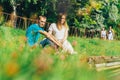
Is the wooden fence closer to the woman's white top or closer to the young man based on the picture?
the woman's white top

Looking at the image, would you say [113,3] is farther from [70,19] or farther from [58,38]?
[58,38]

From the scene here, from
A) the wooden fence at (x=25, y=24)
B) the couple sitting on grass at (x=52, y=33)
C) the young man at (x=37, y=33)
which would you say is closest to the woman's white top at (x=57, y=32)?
the couple sitting on grass at (x=52, y=33)

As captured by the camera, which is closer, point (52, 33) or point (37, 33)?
point (37, 33)

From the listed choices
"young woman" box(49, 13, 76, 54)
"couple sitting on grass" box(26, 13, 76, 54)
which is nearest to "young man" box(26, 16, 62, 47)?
"couple sitting on grass" box(26, 13, 76, 54)

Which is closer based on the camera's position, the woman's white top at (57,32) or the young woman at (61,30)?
the young woman at (61,30)

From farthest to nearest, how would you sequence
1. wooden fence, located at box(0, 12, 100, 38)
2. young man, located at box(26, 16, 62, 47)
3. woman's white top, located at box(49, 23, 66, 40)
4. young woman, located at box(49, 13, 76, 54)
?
wooden fence, located at box(0, 12, 100, 38), woman's white top, located at box(49, 23, 66, 40), young woman, located at box(49, 13, 76, 54), young man, located at box(26, 16, 62, 47)

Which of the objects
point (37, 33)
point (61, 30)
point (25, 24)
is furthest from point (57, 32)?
point (25, 24)

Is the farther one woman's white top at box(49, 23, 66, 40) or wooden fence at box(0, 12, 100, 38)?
wooden fence at box(0, 12, 100, 38)

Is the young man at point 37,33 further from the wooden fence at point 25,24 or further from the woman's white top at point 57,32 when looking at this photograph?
the wooden fence at point 25,24

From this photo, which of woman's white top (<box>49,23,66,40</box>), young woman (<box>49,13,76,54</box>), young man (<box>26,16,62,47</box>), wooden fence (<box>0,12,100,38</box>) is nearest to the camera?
young man (<box>26,16,62,47</box>)

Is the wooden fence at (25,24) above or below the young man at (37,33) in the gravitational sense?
below

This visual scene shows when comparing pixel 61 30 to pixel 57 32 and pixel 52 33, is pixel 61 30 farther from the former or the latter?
pixel 52 33

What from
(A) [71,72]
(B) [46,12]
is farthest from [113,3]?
(A) [71,72]

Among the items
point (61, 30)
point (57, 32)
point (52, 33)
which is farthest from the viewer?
point (52, 33)
